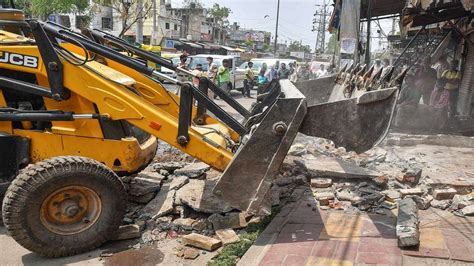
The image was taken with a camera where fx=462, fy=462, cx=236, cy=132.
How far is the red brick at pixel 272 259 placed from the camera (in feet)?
12.4

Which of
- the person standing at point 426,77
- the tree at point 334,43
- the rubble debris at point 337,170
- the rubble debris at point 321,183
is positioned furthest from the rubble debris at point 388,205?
the tree at point 334,43

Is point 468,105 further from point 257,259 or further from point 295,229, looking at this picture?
point 257,259

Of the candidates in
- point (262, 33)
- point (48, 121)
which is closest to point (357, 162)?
point (48, 121)

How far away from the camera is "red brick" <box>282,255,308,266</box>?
3775 mm

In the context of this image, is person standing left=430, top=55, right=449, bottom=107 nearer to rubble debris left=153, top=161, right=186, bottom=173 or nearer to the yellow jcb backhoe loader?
rubble debris left=153, top=161, right=186, bottom=173

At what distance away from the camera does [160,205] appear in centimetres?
527

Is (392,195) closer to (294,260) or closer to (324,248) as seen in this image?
(324,248)

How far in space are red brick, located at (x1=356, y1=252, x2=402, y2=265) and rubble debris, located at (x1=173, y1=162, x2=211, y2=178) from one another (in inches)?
107

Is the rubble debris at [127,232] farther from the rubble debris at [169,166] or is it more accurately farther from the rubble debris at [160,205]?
the rubble debris at [169,166]

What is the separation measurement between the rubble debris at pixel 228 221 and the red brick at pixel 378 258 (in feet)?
4.34

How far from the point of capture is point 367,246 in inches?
162

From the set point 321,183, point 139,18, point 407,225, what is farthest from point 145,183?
point 139,18

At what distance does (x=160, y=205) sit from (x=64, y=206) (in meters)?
1.22

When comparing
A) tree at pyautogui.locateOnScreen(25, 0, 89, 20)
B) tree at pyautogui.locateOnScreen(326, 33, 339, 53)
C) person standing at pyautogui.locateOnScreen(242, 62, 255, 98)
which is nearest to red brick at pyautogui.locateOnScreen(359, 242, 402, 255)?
tree at pyautogui.locateOnScreen(326, 33, 339, 53)
